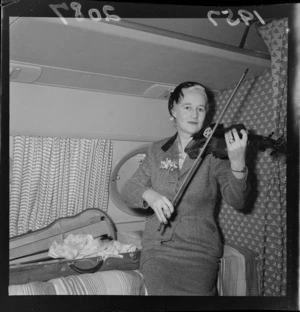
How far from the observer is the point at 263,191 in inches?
54.1

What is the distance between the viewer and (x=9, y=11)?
2.89 ft

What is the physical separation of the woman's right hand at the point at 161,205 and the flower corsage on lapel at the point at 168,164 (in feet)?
0.45

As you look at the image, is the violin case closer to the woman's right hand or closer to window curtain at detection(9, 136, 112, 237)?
window curtain at detection(9, 136, 112, 237)

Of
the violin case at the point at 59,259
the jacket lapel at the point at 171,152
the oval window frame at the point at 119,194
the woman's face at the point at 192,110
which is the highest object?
the woman's face at the point at 192,110

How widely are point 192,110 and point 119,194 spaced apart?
1.98 ft

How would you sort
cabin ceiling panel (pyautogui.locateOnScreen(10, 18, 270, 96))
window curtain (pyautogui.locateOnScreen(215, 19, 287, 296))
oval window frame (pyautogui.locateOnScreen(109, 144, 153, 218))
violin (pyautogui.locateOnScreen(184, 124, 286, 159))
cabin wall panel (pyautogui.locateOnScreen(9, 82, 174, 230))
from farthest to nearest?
oval window frame (pyautogui.locateOnScreen(109, 144, 153, 218)) → cabin wall panel (pyautogui.locateOnScreen(9, 82, 174, 230)) → window curtain (pyautogui.locateOnScreen(215, 19, 287, 296)) → violin (pyautogui.locateOnScreen(184, 124, 286, 159)) → cabin ceiling panel (pyautogui.locateOnScreen(10, 18, 270, 96))

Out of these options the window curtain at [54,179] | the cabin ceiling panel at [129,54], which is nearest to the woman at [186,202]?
the cabin ceiling panel at [129,54]

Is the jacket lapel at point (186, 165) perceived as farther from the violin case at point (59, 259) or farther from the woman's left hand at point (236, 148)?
the violin case at point (59, 259)

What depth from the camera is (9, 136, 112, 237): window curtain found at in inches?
51.3

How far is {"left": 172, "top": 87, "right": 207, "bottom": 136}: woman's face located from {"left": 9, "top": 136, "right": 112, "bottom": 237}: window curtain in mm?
500

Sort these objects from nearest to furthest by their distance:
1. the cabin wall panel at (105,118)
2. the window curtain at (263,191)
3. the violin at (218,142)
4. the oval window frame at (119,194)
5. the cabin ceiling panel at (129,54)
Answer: the cabin ceiling panel at (129,54)
the violin at (218,142)
the window curtain at (263,191)
the cabin wall panel at (105,118)
the oval window frame at (119,194)

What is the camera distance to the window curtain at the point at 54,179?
51.3 inches

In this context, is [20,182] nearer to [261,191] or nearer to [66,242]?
[66,242]

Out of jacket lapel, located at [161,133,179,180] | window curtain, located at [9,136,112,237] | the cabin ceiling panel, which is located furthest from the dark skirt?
the cabin ceiling panel
